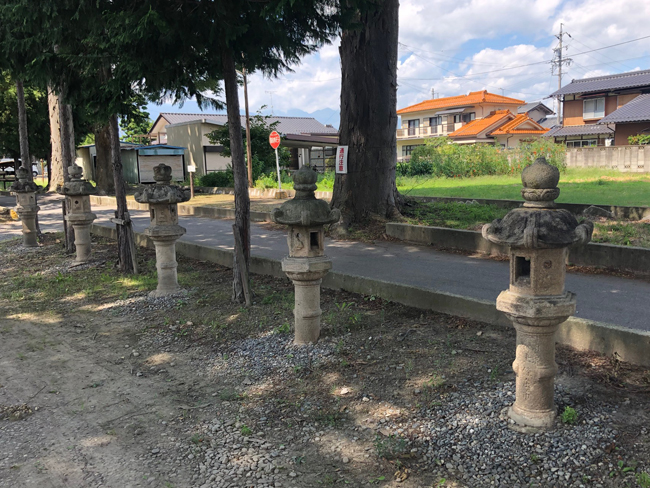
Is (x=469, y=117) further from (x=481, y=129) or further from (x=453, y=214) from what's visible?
(x=453, y=214)

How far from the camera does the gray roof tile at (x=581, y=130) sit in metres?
33.5

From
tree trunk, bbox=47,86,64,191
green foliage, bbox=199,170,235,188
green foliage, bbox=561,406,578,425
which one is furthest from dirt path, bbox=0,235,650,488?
green foliage, bbox=199,170,235,188

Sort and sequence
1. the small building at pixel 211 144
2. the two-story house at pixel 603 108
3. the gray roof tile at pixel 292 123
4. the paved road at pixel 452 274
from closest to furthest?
the paved road at pixel 452 274, the small building at pixel 211 144, the two-story house at pixel 603 108, the gray roof tile at pixel 292 123

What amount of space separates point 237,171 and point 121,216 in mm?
3173

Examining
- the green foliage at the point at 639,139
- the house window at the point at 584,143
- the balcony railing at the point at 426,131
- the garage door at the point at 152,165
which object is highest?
the balcony railing at the point at 426,131

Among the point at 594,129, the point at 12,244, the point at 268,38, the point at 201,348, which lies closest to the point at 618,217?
the point at 268,38

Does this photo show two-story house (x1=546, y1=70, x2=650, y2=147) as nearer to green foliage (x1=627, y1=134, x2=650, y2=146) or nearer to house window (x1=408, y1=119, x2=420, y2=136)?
green foliage (x1=627, y1=134, x2=650, y2=146)

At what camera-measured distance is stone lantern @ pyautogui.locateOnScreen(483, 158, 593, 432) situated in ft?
10.9

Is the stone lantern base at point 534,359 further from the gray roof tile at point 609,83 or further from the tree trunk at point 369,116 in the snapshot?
the gray roof tile at point 609,83

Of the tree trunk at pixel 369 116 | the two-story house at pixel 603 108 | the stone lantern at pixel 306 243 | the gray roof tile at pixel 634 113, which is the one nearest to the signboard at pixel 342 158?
the tree trunk at pixel 369 116

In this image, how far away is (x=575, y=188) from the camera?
16625 millimetres

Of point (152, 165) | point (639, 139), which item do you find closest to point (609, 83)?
point (639, 139)

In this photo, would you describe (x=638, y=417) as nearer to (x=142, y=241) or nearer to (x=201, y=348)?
(x=201, y=348)

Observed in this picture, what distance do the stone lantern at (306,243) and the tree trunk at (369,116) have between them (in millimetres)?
6290
